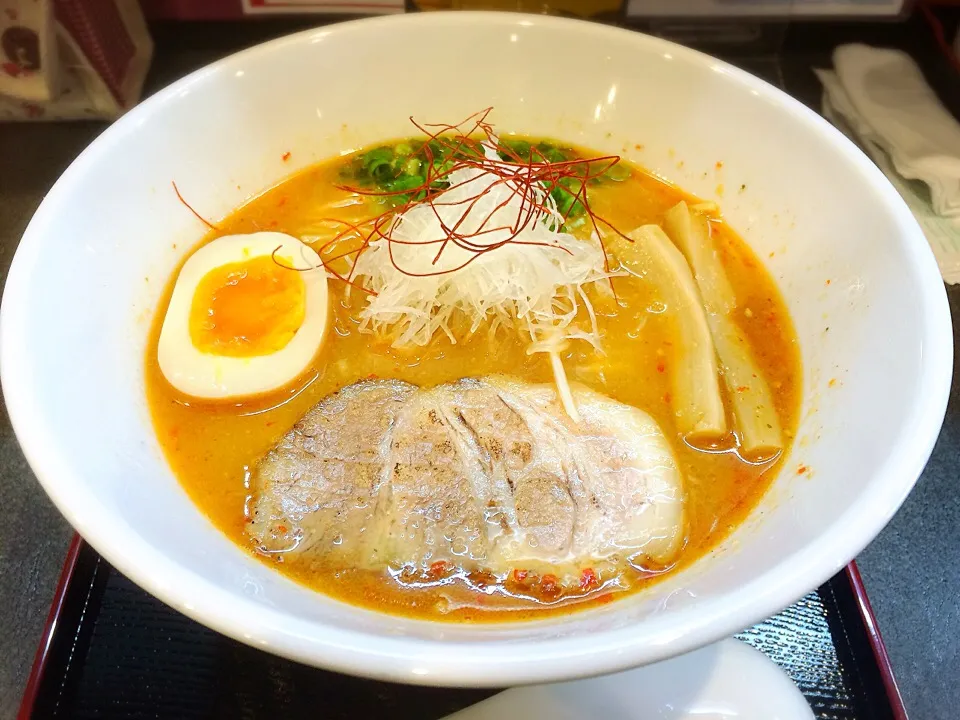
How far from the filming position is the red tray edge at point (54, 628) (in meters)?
1.22

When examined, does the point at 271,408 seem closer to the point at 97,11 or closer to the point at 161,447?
the point at 161,447

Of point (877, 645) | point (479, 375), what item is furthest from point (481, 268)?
point (877, 645)

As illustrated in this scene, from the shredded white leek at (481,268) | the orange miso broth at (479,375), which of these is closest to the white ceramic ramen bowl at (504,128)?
the orange miso broth at (479,375)

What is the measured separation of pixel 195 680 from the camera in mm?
1292

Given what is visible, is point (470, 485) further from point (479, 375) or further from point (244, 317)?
point (244, 317)

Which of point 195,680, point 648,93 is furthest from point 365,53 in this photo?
point 195,680

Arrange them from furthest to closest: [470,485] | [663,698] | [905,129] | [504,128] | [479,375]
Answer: [905,129]
[504,128]
[479,375]
[470,485]
[663,698]

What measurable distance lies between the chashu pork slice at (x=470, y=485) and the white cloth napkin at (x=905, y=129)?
4.07ft

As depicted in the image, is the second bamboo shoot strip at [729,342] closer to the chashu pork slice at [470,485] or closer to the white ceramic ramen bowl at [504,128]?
the white ceramic ramen bowl at [504,128]

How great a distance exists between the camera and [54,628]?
4.23 ft

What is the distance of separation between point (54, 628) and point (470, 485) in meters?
0.82

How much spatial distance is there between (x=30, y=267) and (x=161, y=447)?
16.4 inches

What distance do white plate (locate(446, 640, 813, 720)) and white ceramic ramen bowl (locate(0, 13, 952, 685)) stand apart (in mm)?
151

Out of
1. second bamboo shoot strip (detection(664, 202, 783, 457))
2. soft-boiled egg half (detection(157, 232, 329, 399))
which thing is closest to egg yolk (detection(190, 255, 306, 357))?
soft-boiled egg half (detection(157, 232, 329, 399))
